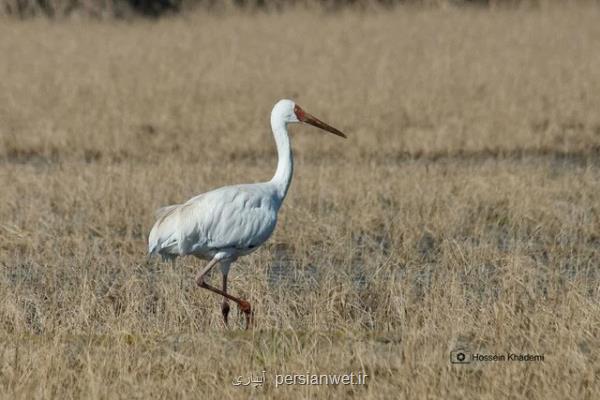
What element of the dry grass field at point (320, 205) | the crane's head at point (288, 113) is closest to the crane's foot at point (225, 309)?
the dry grass field at point (320, 205)

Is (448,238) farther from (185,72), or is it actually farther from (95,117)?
(185,72)

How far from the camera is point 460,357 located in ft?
20.7

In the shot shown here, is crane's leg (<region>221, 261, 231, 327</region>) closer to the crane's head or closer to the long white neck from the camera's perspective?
the long white neck

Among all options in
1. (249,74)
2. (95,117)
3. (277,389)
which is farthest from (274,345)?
(249,74)

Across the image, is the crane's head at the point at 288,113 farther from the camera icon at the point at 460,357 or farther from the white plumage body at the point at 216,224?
the camera icon at the point at 460,357

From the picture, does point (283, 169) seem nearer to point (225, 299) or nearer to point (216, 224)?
point (216, 224)

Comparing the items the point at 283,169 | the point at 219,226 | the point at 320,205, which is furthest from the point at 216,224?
the point at 320,205

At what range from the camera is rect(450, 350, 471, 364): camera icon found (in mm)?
6262

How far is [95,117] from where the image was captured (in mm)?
17672

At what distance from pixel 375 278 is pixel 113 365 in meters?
2.92

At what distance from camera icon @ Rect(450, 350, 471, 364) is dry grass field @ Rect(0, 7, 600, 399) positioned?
0.17 feet

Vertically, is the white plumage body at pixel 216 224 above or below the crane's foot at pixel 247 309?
above

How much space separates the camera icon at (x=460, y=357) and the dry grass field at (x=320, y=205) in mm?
52

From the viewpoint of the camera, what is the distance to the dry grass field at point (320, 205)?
6320 millimetres
